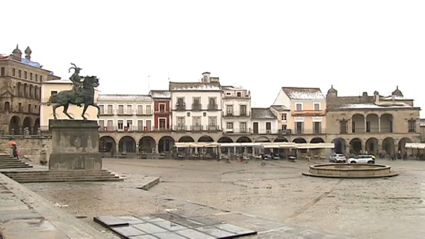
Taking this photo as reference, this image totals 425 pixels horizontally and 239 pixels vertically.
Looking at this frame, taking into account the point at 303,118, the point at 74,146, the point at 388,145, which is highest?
the point at 303,118

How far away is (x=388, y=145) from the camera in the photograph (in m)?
57.9

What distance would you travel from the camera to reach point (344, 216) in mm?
10078

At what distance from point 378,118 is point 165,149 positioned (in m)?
28.8

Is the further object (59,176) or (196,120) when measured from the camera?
(196,120)

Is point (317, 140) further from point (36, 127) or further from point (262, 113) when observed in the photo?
point (36, 127)

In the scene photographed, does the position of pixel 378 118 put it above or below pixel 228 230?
above

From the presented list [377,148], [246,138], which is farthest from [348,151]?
[246,138]

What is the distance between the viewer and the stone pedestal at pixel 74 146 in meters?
18.4

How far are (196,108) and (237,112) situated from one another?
216 inches

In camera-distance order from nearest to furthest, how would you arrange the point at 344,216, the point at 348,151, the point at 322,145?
1. the point at 344,216
2. the point at 322,145
3. the point at 348,151

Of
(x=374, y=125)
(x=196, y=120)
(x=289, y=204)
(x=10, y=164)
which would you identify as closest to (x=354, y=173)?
(x=289, y=204)

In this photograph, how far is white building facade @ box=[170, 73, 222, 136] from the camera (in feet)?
178

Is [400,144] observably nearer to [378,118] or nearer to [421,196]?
[378,118]

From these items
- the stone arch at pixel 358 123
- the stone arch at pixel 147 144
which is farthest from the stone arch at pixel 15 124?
the stone arch at pixel 358 123
